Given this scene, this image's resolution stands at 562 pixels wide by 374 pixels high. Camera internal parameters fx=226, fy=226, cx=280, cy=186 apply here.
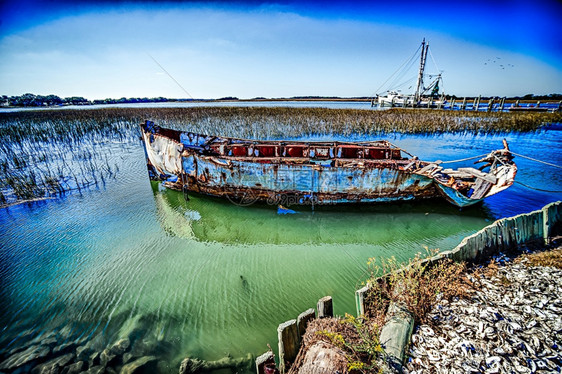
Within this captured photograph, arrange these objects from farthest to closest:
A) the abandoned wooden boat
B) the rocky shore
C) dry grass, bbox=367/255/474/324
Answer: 1. the abandoned wooden boat
2. dry grass, bbox=367/255/474/324
3. the rocky shore

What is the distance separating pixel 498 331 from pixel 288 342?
2.68 metres

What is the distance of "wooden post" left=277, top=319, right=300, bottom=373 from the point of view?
268 cm

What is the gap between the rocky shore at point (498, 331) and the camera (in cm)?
257

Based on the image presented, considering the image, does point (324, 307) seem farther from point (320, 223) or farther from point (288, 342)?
point (320, 223)

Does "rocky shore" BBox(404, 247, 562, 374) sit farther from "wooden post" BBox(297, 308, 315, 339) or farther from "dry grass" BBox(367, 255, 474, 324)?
"wooden post" BBox(297, 308, 315, 339)

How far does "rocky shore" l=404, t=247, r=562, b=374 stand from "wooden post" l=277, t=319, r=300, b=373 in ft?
4.21

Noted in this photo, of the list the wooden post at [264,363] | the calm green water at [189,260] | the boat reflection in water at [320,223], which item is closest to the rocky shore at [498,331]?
the wooden post at [264,363]

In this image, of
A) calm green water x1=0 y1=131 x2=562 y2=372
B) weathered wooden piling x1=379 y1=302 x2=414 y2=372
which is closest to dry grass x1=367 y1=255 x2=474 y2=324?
weathered wooden piling x1=379 y1=302 x2=414 y2=372

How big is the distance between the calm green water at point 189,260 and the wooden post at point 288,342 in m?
1.17

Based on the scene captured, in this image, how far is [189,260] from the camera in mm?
5770

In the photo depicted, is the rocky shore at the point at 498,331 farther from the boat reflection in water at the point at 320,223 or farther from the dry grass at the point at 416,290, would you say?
the boat reflection in water at the point at 320,223

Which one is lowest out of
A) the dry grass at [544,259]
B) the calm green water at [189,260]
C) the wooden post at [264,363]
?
the calm green water at [189,260]

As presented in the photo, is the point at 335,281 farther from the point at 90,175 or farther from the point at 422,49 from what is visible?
the point at 422,49

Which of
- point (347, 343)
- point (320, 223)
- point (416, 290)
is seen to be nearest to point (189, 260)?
→ point (320, 223)
